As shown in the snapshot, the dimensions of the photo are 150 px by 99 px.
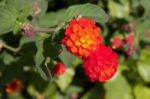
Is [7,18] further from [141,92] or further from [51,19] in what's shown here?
[141,92]

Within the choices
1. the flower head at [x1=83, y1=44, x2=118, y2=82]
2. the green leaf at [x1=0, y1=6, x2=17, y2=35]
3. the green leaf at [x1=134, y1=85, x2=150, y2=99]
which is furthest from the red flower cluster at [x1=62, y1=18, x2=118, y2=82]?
the green leaf at [x1=134, y1=85, x2=150, y2=99]

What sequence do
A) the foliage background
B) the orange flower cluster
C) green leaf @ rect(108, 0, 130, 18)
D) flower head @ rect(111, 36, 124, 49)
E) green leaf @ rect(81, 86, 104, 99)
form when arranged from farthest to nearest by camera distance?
1. green leaf @ rect(81, 86, 104, 99)
2. green leaf @ rect(108, 0, 130, 18)
3. flower head @ rect(111, 36, 124, 49)
4. the foliage background
5. the orange flower cluster

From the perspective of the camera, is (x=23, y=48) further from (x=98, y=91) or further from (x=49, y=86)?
(x=98, y=91)

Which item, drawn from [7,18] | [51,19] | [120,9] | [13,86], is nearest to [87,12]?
[7,18]

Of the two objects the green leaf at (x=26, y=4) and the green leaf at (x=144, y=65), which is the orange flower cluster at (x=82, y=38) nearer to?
the green leaf at (x=26, y=4)

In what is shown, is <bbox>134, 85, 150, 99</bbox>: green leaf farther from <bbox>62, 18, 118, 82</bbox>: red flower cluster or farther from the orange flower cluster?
the orange flower cluster

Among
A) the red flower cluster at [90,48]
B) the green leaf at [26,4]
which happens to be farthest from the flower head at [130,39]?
the red flower cluster at [90,48]
